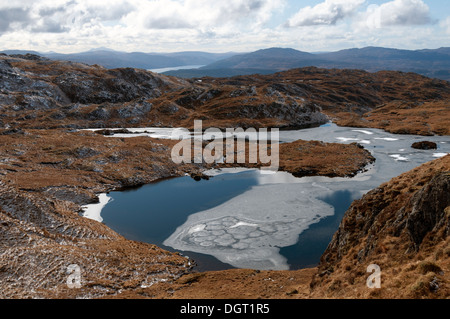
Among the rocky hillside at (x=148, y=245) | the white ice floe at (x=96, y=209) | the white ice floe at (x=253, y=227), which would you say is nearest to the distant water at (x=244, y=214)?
the white ice floe at (x=253, y=227)

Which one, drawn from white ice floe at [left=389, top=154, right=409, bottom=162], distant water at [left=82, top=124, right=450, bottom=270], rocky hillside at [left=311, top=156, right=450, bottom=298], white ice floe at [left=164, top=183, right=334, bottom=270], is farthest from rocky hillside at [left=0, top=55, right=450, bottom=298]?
white ice floe at [left=389, top=154, right=409, bottom=162]

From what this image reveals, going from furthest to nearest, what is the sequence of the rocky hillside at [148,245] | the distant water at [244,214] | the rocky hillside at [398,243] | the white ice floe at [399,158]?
the white ice floe at [399,158]
the distant water at [244,214]
the rocky hillside at [148,245]
the rocky hillside at [398,243]

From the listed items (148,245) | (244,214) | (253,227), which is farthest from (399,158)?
(148,245)

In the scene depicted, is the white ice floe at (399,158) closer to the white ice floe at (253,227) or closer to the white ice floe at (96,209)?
the white ice floe at (253,227)

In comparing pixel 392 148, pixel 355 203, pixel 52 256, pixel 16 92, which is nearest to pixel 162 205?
pixel 52 256

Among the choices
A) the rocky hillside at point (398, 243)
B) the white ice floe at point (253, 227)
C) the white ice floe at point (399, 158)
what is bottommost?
the white ice floe at point (253, 227)

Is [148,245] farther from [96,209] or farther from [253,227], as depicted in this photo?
[96,209]
